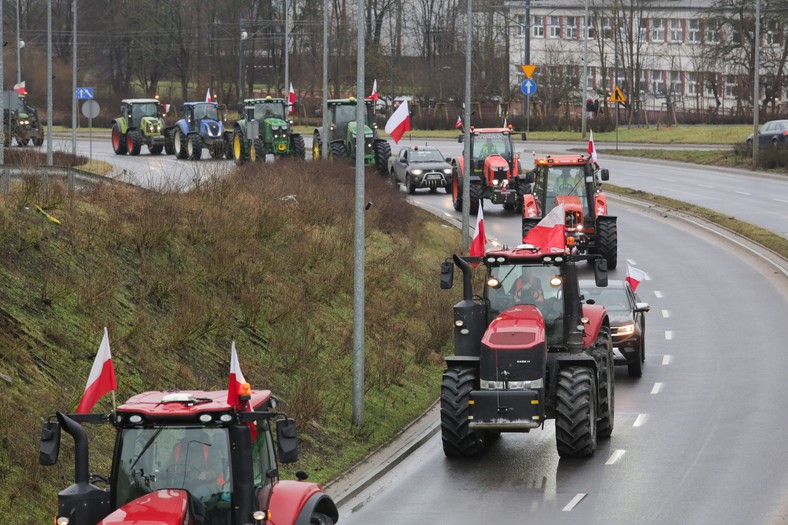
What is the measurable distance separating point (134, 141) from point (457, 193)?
2050 centimetres

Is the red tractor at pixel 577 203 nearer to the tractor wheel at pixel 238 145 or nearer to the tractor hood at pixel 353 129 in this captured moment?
the tractor hood at pixel 353 129

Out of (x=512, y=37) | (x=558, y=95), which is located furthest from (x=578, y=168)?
(x=512, y=37)

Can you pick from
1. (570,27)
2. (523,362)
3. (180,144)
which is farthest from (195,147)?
(570,27)

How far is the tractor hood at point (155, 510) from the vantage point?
10289mm

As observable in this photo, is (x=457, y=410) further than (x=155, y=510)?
Yes

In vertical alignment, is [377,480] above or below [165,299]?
below

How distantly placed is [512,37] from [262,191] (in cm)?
7749

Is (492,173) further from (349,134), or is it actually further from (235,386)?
(235,386)

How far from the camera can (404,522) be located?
16812 mm

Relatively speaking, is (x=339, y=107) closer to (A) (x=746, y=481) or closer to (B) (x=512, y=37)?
(A) (x=746, y=481)

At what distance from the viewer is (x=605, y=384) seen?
805 inches

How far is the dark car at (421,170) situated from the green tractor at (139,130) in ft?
46.6

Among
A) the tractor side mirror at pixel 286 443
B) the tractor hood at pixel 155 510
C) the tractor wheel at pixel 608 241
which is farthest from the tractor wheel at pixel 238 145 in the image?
the tractor hood at pixel 155 510

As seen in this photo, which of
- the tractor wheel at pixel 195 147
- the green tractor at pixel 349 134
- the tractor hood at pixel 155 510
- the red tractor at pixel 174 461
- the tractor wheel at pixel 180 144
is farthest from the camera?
the tractor wheel at pixel 180 144
